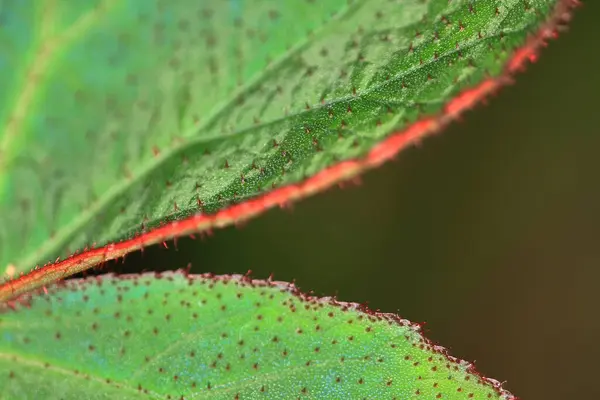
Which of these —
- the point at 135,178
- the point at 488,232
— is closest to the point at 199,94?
the point at 135,178

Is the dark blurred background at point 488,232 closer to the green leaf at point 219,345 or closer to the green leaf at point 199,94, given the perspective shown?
the green leaf at point 219,345

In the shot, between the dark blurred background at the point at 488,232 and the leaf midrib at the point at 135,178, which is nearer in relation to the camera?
the leaf midrib at the point at 135,178

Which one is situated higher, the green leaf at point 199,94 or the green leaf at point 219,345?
the green leaf at point 199,94

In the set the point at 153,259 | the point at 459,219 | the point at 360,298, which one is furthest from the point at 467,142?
the point at 153,259

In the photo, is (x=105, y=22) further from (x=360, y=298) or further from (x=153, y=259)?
(x=360, y=298)

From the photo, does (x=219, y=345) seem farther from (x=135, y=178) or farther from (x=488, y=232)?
(x=488, y=232)

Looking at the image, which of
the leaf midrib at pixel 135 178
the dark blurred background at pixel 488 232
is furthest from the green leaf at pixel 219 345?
the dark blurred background at pixel 488 232
